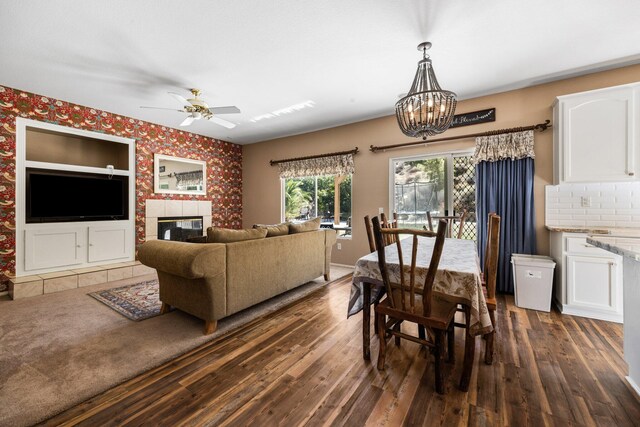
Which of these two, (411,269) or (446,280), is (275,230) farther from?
(446,280)

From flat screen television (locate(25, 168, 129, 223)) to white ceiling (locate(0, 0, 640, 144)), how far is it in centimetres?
115

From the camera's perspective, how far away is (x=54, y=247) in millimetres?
3768

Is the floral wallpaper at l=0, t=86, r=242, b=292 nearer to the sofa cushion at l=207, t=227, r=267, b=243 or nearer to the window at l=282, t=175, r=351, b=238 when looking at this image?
the window at l=282, t=175, r=351, b=238

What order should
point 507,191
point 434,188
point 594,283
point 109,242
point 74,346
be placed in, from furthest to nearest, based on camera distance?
point 109,242, point 434,188, point 507,191, point 594,283, point 74,346

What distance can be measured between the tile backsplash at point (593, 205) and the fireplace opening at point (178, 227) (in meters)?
5.53

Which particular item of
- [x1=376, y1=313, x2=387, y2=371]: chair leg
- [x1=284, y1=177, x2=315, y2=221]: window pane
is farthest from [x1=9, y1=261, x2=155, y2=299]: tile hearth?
[x1=376, y1=313, x2=387, y2=371]: chair leg

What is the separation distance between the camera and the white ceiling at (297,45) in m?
2.10

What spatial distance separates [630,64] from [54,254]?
7.46 meters

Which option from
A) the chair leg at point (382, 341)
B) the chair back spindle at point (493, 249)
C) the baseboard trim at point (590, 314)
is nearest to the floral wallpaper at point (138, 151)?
the chair leg at point (382, 341)

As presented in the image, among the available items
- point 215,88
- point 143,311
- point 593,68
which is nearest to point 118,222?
point 143,311

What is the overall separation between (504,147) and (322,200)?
121 inches

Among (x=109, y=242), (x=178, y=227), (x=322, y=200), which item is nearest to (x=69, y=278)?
(x=109, y=242)

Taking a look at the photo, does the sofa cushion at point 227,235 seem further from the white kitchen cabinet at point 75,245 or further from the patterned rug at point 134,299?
the white kitchen cabinet at point 75,245

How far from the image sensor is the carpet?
1.55 metres
